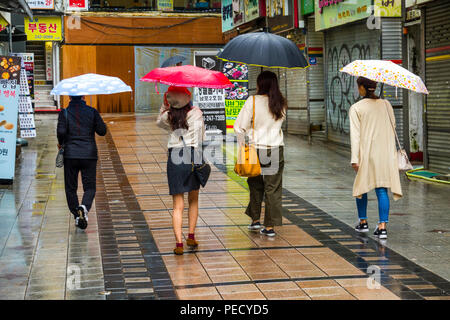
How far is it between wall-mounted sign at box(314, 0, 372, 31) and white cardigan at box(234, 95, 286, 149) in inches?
286

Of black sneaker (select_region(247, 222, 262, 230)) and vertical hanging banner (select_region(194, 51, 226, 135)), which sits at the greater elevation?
vertical hanging banner (select_region(194, 51, 226, 135))

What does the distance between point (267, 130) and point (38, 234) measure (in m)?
2.67

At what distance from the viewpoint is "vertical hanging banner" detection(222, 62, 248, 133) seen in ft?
55.5

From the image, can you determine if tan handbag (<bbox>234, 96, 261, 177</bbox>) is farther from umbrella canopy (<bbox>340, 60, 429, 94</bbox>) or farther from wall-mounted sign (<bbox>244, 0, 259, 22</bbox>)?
wall-mounted sign (<bbox>244, 0, 259, 22</bbox>)

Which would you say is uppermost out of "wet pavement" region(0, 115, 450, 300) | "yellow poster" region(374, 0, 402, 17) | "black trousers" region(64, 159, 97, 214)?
"yellow poster" region(374, 0, 402, 17)

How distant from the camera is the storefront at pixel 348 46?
45.5 ft

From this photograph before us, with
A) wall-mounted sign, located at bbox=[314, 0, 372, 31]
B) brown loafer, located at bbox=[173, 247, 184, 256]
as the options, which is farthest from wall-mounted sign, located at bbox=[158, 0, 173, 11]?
brown loafer, located at bbox=[173, 247, 184, 256]

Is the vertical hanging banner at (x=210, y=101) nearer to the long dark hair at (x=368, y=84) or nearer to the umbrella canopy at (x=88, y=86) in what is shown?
the umbrella canopy at (x=88, y=86)

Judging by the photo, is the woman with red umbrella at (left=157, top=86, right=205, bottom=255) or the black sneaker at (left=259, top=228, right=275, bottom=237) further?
the black sneaker at (left=259, top=228, right=275, bottom=237)

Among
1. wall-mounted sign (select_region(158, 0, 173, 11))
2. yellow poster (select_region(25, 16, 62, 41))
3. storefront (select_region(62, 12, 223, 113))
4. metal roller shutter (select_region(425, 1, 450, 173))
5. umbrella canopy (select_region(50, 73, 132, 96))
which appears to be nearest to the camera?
umbrella canopy (select_region(50, 73, 132, 96))

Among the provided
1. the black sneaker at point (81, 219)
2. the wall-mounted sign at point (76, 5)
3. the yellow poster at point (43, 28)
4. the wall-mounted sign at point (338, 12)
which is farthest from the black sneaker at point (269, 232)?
the wall-mounted sign at point (76, 5)

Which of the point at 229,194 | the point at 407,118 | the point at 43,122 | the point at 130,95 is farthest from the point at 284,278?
the point at 130,95

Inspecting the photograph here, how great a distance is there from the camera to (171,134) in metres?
6.84

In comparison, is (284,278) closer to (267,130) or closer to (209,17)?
(267,130)
